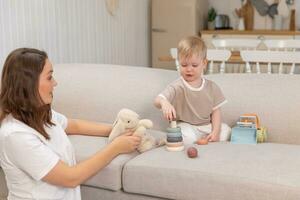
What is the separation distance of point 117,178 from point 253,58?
1948 mm

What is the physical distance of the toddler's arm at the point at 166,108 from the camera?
214 cm

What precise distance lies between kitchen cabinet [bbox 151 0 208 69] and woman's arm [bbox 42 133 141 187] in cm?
357

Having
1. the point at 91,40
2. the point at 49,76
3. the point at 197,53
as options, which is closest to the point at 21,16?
the point at 91,40

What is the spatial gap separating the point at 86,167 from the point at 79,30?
2.75 meters

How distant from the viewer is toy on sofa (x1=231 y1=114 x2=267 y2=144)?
2.31 meters

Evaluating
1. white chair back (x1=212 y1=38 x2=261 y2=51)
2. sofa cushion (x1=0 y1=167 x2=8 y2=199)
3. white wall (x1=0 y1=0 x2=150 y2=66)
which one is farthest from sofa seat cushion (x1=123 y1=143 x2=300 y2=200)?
white chair back (x1=212 y1=38 x2=261 y2=51)

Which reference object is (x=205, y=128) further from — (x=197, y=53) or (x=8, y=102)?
(x=8, y=102)

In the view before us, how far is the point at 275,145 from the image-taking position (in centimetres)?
224

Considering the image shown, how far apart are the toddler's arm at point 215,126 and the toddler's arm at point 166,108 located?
0.98 feet

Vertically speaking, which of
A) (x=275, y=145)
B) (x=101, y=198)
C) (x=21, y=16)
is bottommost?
(x=101, y=198)

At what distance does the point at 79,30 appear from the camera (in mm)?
4324

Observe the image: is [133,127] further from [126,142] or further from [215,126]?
[215,126]

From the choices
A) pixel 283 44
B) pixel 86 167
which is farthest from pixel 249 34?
pixel 86 167

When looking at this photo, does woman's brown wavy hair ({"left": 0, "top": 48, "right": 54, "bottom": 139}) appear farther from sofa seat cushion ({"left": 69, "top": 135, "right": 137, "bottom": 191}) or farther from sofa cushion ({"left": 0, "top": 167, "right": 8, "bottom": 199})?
sofa cushion ({"left": 0, "top": 167, "right": 8, "bottom": 199})
